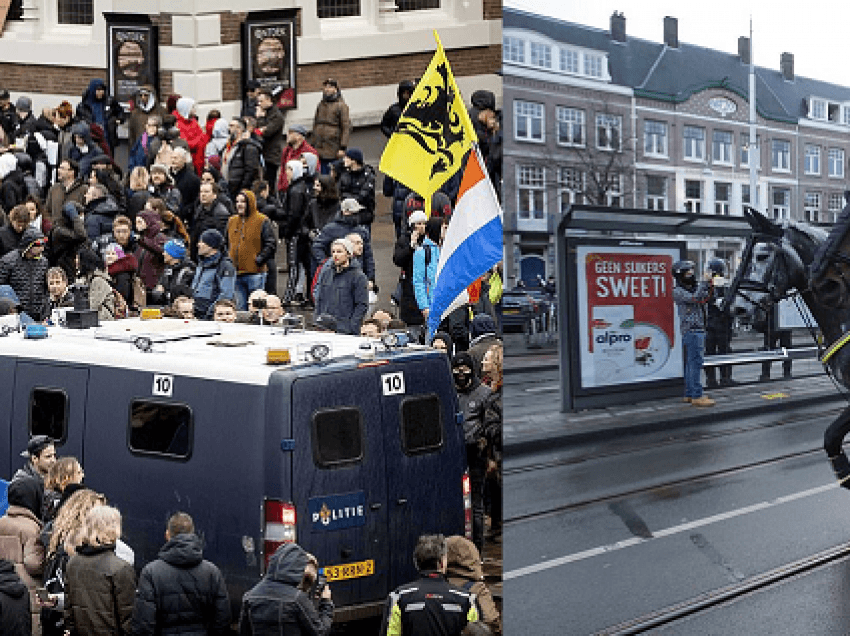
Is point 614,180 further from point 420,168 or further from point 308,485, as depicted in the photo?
point 420,168

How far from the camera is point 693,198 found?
3.71 meters

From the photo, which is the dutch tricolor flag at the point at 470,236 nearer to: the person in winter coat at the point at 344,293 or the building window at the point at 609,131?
the person in winter coat at the point at 344,293

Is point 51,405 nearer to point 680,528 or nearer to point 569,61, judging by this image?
point 680,528

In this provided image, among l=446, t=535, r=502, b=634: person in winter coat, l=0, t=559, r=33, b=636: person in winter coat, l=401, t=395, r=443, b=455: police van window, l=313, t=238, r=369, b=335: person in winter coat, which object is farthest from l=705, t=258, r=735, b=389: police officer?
l=313, t=238, r=369, b=335: person in winter coat

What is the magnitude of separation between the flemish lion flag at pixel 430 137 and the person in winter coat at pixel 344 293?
5.80 feet

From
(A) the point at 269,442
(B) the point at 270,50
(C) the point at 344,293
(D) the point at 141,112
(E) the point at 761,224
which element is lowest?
(A) the point at 269,442

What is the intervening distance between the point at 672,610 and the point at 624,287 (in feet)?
2.36

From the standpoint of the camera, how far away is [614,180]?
11.9 ft

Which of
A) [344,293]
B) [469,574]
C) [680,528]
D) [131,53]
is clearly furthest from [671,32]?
[131,53]

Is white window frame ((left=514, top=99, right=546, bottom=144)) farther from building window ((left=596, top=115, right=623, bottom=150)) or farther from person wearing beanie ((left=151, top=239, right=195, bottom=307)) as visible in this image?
person wearing beanie ((left=151, top=239, right=195, bottom=307))

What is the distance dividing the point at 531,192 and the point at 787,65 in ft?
2.44

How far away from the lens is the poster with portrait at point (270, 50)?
2488cm

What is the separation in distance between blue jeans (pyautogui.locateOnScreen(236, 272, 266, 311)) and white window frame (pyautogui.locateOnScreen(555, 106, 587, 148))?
1188cm

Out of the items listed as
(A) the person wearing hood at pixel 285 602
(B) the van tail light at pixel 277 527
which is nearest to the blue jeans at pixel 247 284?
(B) the van tail light at pixel 277 527
